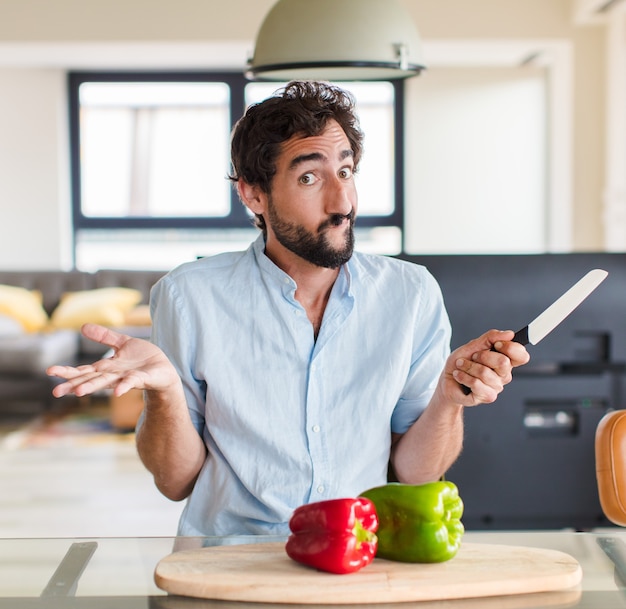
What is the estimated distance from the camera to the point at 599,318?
107 inches

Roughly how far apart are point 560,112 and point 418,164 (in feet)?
3.89

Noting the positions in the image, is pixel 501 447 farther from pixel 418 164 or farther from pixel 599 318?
pixel 418 164

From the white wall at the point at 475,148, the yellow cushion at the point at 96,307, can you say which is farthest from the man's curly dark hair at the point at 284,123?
the white wall at the point at 475,148

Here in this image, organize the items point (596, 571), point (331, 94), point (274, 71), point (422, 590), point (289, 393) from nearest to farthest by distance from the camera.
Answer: point (422, 590) < point (596, 571) < point (289, 393) < point (331, 94) < point (274, 71)

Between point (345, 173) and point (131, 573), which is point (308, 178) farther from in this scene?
point (131, 573)

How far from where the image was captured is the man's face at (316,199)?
1655mm

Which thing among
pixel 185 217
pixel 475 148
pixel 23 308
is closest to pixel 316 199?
pixel 23 308

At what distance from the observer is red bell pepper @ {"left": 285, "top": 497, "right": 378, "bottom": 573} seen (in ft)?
3.62

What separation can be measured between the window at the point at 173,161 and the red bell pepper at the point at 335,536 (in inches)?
258

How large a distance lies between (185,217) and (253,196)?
5988mm

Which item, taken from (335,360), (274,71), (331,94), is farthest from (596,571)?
(274,71)

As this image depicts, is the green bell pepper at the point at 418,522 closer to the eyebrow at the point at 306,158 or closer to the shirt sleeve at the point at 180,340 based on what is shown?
the shirt sleeve at the point at 180,340

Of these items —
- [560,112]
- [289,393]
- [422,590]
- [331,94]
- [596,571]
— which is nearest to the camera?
[422,590]

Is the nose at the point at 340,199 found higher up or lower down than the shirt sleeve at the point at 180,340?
higher up
